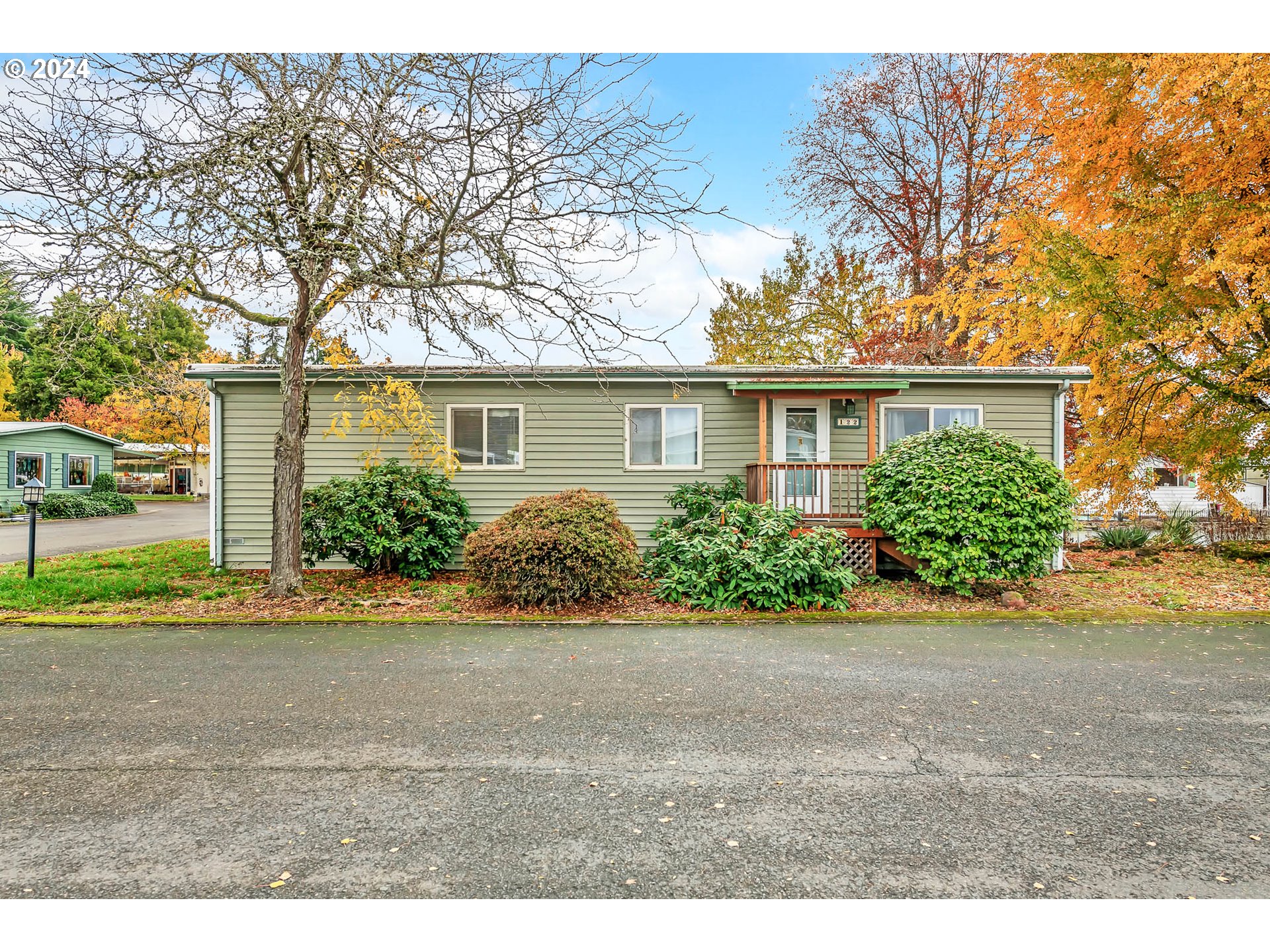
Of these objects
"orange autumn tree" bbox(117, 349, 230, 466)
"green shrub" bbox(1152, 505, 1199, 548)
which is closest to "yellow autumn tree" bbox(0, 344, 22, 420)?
"orange autumn tree" bbox(117, 349, 230, 466)

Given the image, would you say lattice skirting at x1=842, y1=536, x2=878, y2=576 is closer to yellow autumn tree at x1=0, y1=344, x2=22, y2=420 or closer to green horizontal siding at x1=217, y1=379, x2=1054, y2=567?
green horizontal siding at x1=217, y1=379, x2=1054, y2=567

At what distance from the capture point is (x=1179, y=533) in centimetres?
1204

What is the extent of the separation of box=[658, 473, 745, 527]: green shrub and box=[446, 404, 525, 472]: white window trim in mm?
2534

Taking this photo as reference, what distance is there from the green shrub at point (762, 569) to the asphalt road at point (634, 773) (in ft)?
5.57

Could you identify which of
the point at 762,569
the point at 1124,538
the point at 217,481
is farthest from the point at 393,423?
the point at 1124,538

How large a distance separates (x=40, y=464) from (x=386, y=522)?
71.5ft

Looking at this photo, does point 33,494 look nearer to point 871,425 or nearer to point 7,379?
point 871,425

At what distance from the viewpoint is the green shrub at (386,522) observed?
9031 millimetres

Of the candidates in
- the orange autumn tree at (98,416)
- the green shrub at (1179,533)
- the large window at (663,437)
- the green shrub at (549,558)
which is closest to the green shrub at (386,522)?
the green shrub at (549,558)

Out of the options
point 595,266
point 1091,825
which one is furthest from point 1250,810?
point 595,266

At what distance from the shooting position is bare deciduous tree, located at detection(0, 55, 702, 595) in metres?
6.17

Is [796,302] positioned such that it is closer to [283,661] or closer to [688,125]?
[688,125]

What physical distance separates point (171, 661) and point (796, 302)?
60.9 feet

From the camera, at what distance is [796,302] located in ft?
66.5
